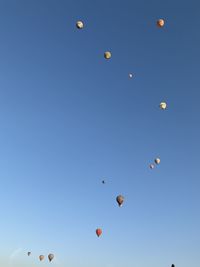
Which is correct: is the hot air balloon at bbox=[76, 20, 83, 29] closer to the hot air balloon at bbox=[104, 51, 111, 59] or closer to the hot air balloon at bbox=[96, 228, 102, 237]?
the hot air balloon at bbox=[104, 51, 111, 59]

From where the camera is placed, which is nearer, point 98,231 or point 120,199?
point 120,199

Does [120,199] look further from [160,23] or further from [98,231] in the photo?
[160,23]

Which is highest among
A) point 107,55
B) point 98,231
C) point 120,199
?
point 107,55

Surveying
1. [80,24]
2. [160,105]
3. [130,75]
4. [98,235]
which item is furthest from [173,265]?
[80,24]

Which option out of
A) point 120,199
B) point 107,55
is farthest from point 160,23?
point 120,199

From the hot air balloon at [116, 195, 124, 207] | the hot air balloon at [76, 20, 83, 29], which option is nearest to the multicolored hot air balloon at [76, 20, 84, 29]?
the hot air balloon at [76, 20, 83, 29]

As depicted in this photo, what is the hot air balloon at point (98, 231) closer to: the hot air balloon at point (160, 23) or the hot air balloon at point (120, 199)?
the hot air balloon at point (120, 199)

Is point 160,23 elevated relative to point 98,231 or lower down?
elevated

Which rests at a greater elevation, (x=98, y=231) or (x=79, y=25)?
(x=79, y=25)

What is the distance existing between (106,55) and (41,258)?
4102 cm

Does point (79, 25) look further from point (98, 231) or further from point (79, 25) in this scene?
point (98, 231)

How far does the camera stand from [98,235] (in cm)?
→ 6144

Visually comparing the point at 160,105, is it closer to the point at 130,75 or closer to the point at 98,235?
the point at 130,75

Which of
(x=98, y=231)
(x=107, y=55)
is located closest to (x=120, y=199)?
(x=98, y=231)
